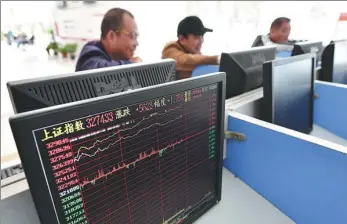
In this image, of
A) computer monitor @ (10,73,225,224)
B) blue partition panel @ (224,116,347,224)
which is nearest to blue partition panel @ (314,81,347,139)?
blue partition panel @ (224,116,347,224)

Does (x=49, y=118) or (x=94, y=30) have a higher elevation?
(x=94, y=30)

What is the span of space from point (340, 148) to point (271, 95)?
33 centimetres

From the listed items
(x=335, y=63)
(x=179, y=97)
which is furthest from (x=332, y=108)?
(x=179, y=97)

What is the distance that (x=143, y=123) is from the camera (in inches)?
19.9

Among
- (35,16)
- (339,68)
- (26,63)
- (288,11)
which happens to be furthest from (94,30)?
(339,68)

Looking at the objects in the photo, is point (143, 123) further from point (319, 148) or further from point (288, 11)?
point (288, 11)

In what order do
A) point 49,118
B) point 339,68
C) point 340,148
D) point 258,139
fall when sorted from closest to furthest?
point 49,118, point 340,148, point 258,139, point 339,68

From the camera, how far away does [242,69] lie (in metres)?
1.08

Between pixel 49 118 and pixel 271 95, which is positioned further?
pixel 271 95

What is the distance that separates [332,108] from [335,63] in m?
0.28

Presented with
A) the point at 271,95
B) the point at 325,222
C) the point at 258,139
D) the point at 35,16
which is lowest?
the point at 325,222

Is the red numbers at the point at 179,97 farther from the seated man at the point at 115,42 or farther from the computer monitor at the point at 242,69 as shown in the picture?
the seated man at the point at 115,42

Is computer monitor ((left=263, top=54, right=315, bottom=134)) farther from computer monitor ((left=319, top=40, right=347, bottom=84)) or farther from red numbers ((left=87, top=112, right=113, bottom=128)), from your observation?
red numbers ((left=87, top=112, right=113, bottom=128))

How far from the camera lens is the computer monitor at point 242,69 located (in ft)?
3.54
